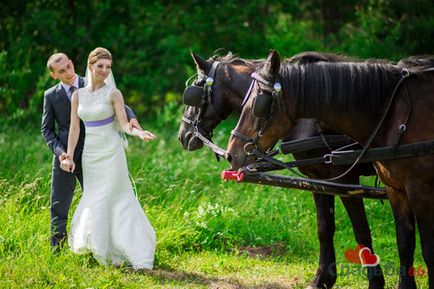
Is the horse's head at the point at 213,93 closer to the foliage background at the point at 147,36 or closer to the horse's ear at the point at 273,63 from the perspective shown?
the horse's ear at the point at 273,63

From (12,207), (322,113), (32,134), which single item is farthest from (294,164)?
(32,134)

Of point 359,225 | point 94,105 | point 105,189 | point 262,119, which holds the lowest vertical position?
point 359,225

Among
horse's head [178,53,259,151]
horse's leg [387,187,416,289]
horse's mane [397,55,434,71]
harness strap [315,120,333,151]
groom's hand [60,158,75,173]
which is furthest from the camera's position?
horse's head [178,53,259,151]

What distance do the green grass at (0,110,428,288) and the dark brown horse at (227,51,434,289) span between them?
1695 mm

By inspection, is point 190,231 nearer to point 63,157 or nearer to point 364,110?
point 63,157

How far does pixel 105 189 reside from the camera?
6.41m

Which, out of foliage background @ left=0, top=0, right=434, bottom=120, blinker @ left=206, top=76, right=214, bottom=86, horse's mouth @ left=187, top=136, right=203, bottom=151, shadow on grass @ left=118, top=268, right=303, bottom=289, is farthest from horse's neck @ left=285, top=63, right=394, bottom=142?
foliage background @ left=0, top=0, right=434, bottom=120

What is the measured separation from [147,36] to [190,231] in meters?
8.13

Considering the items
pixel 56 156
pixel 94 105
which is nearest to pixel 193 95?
pixel 94 105

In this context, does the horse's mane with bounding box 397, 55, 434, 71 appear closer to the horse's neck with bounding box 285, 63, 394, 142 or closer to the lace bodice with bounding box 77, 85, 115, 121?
the horse's neck with bounding box 285, 63, 394, 142

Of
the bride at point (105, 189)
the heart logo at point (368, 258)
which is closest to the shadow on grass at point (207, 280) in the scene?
the bride at point (105, 189)

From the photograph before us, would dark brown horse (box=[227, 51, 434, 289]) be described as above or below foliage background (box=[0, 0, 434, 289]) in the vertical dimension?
above

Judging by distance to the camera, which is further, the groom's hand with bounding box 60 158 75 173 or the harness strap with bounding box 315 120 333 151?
the groom's hand with bounding box 60 158 75 173

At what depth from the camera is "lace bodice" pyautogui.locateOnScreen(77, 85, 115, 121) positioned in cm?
634
